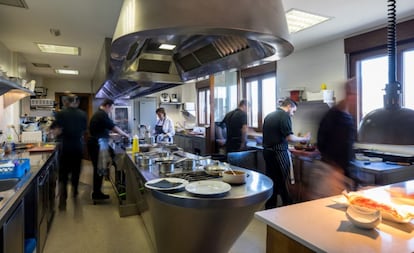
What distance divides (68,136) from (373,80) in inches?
170

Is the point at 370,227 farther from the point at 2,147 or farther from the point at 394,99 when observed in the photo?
the point at 2,147

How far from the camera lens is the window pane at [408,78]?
10.3 feet

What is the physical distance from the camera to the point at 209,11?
120 cm

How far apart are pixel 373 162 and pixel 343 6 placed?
1700 millimetres

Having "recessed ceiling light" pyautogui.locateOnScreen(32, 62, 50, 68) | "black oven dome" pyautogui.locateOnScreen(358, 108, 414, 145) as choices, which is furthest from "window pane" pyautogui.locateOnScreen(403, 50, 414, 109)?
"recessed ceiling light" pyautogui.locateOnScreen(32, 62, 50, 68)

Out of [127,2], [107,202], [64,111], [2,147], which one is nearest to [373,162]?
[127,2]

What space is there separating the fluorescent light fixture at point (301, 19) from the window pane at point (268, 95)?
1774mm

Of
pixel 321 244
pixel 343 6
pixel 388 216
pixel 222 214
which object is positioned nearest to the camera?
pixel 321 244

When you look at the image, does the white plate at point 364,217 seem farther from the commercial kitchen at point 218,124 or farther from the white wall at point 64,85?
the white wall at point 64,85

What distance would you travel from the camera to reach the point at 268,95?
5.24 meters

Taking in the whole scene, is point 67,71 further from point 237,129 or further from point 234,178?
point 234,178

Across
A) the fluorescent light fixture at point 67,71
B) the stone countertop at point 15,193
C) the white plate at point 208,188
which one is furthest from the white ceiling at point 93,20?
the fluorescent light fixture at point 67,71

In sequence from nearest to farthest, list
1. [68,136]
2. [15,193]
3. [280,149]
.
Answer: [15,193] → [280,149] → [68,136]

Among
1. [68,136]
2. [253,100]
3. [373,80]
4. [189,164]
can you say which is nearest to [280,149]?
[189,164]
